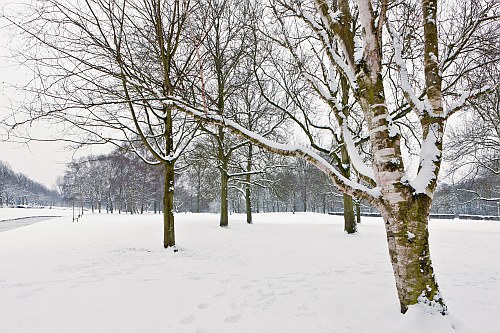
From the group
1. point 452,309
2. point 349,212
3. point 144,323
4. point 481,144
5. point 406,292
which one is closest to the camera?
point 406,292

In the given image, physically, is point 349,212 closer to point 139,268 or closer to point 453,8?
point 453,8

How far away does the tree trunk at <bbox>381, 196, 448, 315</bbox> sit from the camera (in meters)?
2.72

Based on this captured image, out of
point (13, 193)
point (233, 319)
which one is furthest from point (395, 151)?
point (13, 193)

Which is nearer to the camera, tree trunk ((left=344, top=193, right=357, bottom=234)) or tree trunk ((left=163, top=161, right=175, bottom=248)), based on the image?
tree trunk ((left=163, top=161, right=175, bottom=248))

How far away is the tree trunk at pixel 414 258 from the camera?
107 inches

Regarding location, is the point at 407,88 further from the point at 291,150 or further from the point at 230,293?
the point at 230,293

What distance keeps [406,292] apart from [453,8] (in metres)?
7.54

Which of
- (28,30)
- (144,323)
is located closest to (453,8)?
(144,323)

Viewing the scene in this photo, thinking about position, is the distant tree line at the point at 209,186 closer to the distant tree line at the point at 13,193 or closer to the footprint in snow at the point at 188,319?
the footprint in snow at the point at 188,319

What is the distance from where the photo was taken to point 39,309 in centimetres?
336

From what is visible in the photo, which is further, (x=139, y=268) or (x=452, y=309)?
(x=139, y=268)

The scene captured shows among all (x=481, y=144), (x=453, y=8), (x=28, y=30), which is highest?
(x=453, y=8)

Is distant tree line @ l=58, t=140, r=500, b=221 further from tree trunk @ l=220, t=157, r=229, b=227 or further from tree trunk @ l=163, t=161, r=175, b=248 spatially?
tree trunk @ l=163, t=161, r=175, b=248

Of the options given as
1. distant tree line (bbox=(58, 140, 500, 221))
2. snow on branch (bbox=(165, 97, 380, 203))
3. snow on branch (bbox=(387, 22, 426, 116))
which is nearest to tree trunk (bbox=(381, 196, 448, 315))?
snow on branch (bbox=(165, 97, 380, 203))
